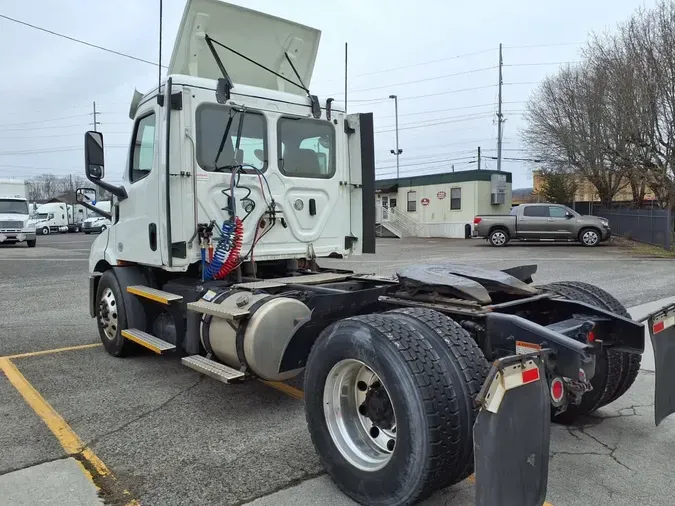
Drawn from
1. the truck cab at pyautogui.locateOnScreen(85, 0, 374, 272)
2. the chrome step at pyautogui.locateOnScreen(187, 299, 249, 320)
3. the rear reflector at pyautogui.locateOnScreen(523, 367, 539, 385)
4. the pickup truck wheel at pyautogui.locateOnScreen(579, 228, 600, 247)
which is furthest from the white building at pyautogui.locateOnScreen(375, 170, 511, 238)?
the rear reflector at pyautogui.locateOnScreen(523, 367, 539, 385)

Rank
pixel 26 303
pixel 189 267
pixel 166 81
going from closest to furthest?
1. pixel 166 81
2. pixel 189 267
3. pixel 26 303

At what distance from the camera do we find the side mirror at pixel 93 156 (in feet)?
17.5

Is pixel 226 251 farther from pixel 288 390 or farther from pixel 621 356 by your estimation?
pixel 621 356

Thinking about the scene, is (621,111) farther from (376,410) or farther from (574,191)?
(376,410)

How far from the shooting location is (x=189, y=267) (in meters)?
5.33

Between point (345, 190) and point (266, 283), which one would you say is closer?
point (266, 283)

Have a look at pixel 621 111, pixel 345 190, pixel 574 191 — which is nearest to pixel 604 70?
pixel 621 111

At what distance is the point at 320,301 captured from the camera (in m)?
3.99

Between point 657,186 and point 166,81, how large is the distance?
24.4 m

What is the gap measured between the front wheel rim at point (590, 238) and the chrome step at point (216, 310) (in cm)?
2198

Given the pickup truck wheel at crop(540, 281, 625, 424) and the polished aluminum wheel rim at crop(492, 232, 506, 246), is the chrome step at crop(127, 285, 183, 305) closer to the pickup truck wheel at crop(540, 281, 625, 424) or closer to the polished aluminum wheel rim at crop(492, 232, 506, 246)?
the pickup truck wheel at crop(540, 281, 625, 424)

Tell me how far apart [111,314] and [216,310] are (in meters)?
2.21

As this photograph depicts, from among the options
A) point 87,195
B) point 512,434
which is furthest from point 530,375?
point 87,195

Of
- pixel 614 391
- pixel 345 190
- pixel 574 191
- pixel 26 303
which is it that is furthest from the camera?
pixel 574 191
